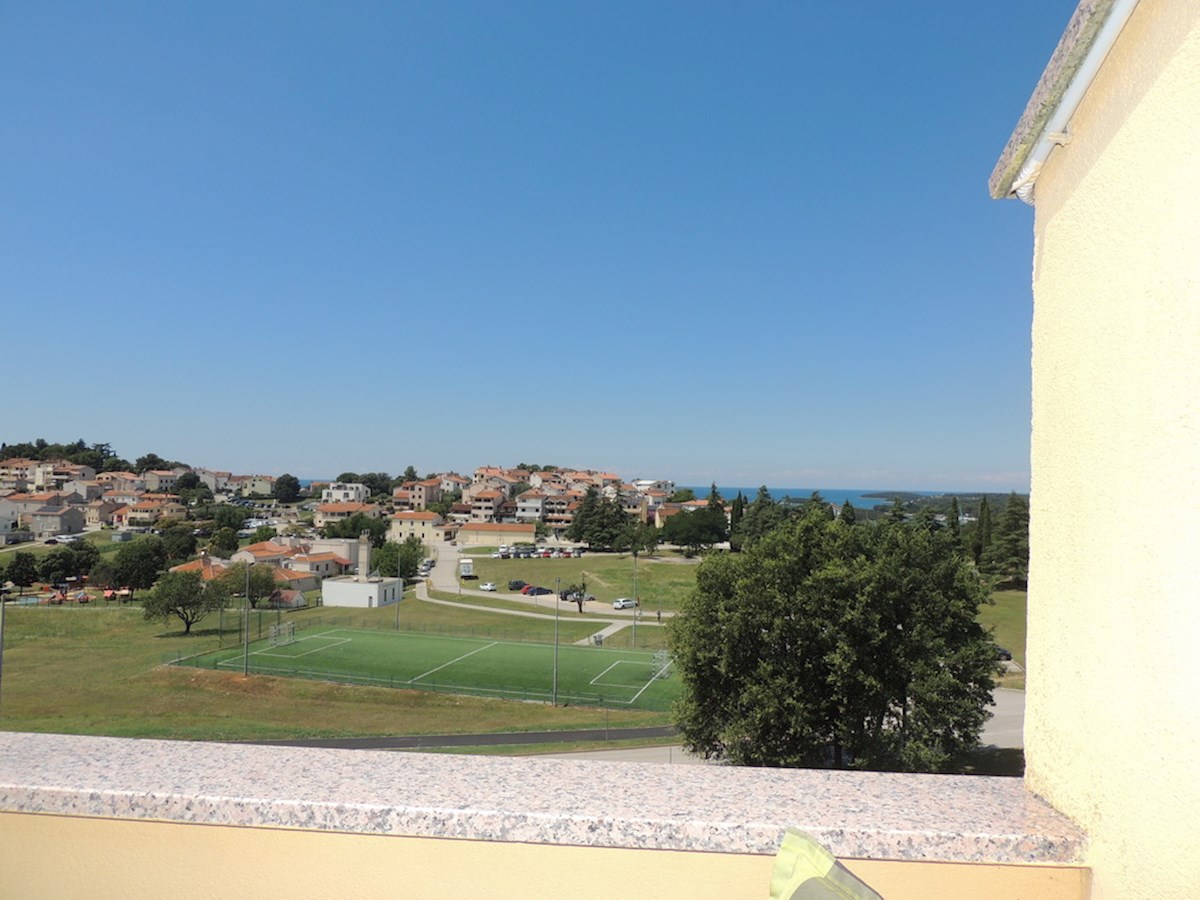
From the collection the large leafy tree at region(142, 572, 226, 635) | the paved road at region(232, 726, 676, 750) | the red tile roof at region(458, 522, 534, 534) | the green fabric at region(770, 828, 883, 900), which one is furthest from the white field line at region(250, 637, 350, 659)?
the red tile roof at region(458, 522, 534, 534)

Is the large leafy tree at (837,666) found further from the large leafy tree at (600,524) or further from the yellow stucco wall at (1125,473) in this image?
the large leafy tree at (600,524)

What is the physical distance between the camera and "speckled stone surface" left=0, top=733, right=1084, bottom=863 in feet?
3.69

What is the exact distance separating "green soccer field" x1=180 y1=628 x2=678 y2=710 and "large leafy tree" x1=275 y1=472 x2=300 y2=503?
272 ft

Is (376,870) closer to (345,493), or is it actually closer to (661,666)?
(661,666)

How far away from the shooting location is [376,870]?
3.97 ft

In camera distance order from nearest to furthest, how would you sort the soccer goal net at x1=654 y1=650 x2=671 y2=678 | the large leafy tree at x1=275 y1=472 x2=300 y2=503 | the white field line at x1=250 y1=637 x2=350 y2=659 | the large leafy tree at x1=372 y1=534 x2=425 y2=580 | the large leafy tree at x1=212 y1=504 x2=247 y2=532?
1. the soccer goal net at x1=654 y1=650 x2=671 y2=678
2. the white field line at x1=250 y1=637 x2=350 y2=659
3. the large leafy tree at x1=372 y1=534 x2=425 y2=580
4. the large leafy tree at x1=212 y1=504 x2=247 y2=532
5. the large leafy tree at x1=275 y1=472 x2=300 y2=503

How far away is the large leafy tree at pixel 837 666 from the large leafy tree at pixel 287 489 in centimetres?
10992

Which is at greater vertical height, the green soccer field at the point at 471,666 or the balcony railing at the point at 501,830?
the balcony railing at the point at 501,830

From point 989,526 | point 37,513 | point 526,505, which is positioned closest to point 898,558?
point 989,526

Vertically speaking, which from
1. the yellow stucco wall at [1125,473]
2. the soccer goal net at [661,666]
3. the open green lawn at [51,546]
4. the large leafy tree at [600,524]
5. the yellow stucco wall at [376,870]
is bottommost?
the soccer goal net at [661,666]

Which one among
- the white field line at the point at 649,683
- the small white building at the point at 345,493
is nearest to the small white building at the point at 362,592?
the white field line at the point at 649,683

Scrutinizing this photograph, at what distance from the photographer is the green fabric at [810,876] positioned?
80 centimetres

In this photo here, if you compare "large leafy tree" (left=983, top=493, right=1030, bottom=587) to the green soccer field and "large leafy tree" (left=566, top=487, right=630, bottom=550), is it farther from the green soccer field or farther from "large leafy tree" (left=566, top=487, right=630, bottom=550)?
"large leafy tree" (left=566, top=487, right=630, bottom=550)

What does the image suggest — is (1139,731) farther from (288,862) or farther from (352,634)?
(352,634)
